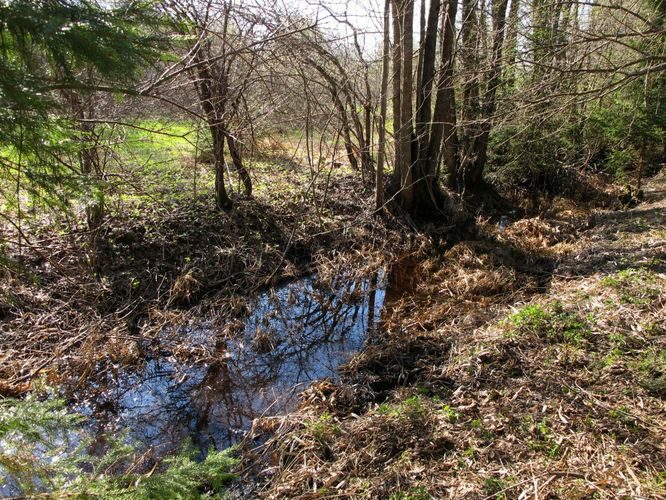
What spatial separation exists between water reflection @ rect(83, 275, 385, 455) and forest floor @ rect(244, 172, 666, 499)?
436mm

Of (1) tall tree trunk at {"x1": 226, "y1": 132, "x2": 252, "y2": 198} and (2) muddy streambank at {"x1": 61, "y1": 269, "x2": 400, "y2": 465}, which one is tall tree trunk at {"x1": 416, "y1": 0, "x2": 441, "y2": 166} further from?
(2) muddy streambank at {"x1": 61, "y1": 269, "x2": 400, "y2": 465}

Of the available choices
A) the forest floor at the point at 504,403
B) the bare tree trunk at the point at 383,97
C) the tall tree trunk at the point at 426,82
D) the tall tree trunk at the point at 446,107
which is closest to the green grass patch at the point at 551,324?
the forest floor at the point at 504,403

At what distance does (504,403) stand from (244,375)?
282 centimetres

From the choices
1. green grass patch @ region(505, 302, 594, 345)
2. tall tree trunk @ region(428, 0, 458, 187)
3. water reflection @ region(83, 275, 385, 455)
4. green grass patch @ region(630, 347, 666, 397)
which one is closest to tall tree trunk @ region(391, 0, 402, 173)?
tall tree trunk @ region(428, 0, 458, 187)

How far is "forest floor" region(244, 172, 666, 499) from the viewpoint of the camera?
3.06 meters

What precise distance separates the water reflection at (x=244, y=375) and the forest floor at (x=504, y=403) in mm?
436

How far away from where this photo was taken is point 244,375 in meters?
5.25

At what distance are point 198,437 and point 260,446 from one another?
744 mm

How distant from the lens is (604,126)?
9953 millimetres

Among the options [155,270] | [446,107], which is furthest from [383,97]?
[155,270]

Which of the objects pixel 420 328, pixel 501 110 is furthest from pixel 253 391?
pixel 501 110

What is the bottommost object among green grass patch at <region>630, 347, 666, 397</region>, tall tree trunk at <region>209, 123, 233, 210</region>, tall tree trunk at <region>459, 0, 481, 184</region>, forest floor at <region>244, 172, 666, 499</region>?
forest floor at <region>244, 172, 666, 499</region>

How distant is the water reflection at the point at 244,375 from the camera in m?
4.50

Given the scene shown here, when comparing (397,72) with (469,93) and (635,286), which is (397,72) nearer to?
(469,93)
